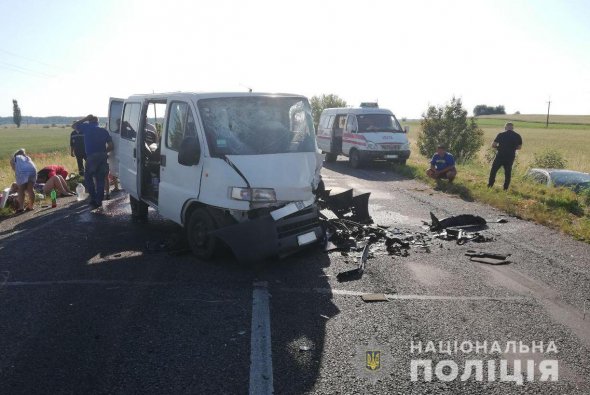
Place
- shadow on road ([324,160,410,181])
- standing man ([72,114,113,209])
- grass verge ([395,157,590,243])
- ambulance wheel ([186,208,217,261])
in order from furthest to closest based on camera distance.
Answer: shadow on road ([324,160,410,181]), standing man ([72,114,113,209]), grass verge ([395,157,590,243]), ambulance wheel ([186,208,217,261])

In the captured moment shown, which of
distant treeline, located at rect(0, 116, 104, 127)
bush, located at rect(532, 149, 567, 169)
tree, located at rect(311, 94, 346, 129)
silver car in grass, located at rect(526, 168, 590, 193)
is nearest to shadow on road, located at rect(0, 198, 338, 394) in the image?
silver car in grass, located at rect(526, 168, 590, 193)

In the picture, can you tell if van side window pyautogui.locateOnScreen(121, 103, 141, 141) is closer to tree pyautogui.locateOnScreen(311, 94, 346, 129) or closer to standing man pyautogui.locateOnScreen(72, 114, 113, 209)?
standing man pyautogui.locateOnScreen(72, 114, 113, 209)

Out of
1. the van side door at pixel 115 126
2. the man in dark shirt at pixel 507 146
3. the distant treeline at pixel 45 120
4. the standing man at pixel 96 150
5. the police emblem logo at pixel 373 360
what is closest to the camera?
the police emblem logo at pixel 373 360

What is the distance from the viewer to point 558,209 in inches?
374

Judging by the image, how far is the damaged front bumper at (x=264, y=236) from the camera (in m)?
5.31

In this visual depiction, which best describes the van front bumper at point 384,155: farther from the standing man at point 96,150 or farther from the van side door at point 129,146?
the van side door at point 129,146

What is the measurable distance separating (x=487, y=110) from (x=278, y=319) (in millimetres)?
126113

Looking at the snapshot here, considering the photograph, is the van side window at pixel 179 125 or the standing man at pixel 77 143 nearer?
the van side window at pixel 179 125

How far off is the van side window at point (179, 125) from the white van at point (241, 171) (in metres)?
0.01

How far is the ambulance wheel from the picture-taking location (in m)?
5.82

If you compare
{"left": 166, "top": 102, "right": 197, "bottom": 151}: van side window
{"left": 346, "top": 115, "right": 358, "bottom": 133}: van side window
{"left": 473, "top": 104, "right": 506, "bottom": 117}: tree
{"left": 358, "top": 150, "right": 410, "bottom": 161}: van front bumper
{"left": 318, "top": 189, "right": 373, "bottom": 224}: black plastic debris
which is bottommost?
{"left": 318, "top": 189, "right": 373, "bottom": 224}: black plastic debris


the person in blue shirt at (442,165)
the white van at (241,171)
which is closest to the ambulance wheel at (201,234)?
the white van at (241,171)

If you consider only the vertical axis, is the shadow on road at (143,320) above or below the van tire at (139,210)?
below

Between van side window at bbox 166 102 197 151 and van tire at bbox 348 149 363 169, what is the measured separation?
37.1 ft
